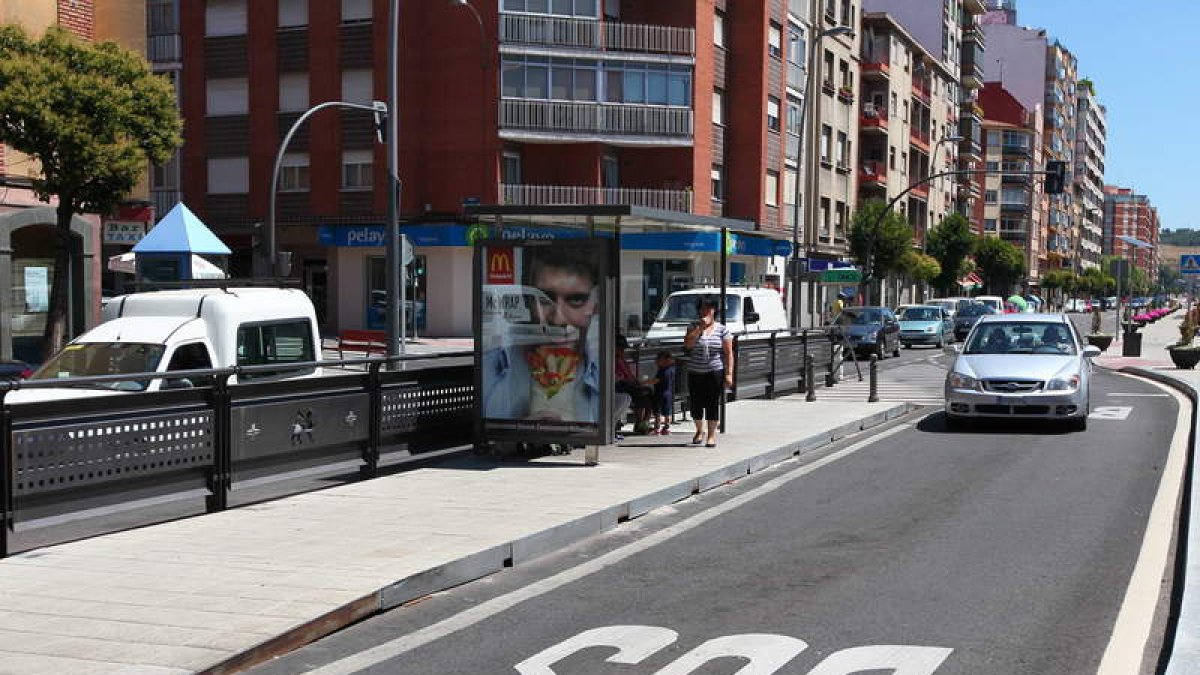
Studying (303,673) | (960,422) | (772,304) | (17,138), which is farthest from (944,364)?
(303,673)

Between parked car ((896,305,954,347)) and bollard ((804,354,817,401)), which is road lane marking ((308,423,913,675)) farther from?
parked car ((896,305,954,347))

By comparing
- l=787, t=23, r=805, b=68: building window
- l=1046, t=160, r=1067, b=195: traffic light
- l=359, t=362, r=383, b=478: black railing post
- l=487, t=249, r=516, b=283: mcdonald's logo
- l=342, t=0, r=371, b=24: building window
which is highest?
l=787, t=23, r=805, b=68: building window

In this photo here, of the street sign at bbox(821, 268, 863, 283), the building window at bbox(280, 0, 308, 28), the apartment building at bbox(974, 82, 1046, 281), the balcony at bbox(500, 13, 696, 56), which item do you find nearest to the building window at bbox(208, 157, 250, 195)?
the building window at bbox(280, 0, 308, 28)

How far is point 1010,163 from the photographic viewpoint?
120438 millimetres

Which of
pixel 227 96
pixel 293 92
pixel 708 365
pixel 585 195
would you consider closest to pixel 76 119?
pixel 708 365

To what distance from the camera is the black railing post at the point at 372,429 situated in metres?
11.1

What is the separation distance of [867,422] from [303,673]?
1268cm

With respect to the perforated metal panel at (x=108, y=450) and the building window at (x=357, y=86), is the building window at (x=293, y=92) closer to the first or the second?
the building window at (x=357, y=86)

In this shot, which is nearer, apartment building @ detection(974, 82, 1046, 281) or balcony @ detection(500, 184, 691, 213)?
balcony @ detection(500, 184, 691, 213)

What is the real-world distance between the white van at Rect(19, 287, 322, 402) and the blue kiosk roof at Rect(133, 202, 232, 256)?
25.3ft

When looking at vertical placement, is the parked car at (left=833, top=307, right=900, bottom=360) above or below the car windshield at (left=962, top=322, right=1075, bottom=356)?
below

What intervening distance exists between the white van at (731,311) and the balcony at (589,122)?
20395 millimetres

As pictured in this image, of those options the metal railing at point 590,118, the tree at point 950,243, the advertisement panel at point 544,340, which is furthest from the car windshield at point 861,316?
the tree at point 950,243

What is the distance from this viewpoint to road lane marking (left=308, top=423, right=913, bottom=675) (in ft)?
19.6
